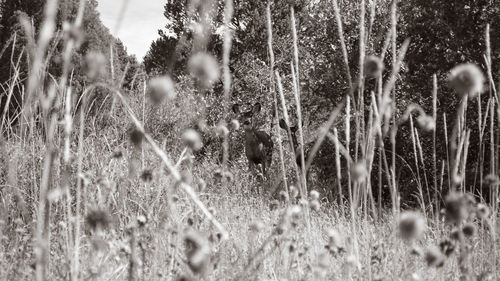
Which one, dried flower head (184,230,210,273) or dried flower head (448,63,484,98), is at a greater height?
dried flower head (448,63,484,98)

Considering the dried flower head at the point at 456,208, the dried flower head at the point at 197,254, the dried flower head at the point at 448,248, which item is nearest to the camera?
Answer: the dried flower head at the point at 197,254

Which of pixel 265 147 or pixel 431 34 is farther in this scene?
pixel 265 147

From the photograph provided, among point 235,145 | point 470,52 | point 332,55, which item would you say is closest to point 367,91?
point 332,55

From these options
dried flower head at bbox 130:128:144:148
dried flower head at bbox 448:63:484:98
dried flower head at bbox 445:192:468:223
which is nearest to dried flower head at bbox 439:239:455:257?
dried flower head at bbox 445:192:468:223

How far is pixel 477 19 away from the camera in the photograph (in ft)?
17.4

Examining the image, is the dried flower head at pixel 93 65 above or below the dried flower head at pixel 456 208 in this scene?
above

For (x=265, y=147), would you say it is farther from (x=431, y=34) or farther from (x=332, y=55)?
(x=431, y=34)

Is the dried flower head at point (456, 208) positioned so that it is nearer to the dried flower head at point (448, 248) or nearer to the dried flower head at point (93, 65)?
the dried flower head at point (448, 248)

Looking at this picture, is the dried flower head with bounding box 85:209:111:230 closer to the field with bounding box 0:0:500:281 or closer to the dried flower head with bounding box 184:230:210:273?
the field with bounding box 0:0:500:281

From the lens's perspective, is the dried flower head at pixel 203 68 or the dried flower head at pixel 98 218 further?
the dried flower head at pixel 98 218

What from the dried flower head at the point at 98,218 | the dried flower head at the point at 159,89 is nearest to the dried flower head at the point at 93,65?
the dried flower head at the point at 159,89

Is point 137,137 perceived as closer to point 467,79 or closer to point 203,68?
point 203,68

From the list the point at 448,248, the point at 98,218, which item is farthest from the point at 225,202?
the point at 98,218

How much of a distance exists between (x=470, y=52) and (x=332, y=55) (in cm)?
198
